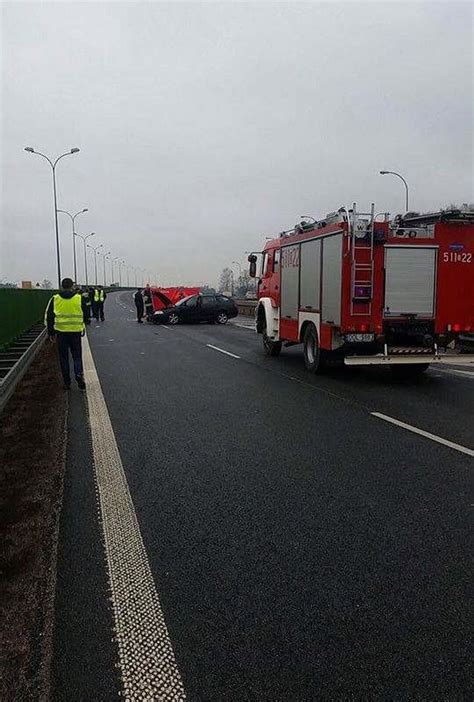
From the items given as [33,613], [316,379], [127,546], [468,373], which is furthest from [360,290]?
[33,613]

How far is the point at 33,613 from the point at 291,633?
1.31 metres

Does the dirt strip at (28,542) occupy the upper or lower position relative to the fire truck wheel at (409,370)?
upper

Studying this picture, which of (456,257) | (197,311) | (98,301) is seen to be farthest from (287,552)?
(98,301)

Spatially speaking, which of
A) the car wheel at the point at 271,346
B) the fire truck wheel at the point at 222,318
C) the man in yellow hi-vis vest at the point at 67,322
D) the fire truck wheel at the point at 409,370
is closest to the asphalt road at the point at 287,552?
the man in yellow hi-vis vest at the point at 67,322

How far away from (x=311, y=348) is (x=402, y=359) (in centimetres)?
214

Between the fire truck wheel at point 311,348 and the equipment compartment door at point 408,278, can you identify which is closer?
the equipment compartment door at point 408,278

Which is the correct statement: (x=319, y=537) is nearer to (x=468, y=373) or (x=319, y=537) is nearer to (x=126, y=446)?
(x=126, y=446)

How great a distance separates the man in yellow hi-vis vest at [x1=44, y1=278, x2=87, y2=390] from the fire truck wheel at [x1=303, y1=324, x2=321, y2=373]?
4505mm

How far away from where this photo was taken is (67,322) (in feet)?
32.7

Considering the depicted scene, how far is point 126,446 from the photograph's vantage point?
249 inches

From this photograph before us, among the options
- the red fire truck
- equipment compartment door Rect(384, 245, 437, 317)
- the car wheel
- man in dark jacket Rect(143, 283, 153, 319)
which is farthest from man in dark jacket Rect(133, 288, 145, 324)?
equipment compartment door Rect(384, 245, 437, 317)

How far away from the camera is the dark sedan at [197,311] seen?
2986 centimetres

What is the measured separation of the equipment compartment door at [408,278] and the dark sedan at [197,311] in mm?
20080

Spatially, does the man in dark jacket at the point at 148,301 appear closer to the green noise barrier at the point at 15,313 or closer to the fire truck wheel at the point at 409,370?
the green noise barrier at the point at 15,313
